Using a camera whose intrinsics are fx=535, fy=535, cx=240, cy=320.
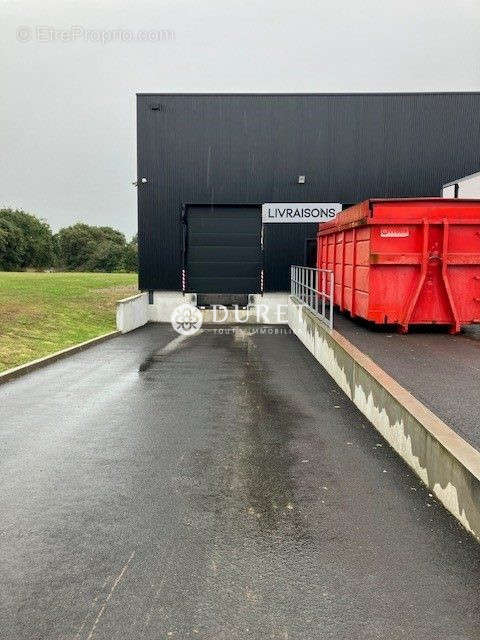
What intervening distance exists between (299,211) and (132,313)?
7.32 meters

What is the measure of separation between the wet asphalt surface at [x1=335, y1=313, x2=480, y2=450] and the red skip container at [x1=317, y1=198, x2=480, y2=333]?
1.52 ft

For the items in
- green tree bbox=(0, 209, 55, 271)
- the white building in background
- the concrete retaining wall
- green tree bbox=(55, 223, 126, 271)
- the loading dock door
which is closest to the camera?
the white building in background

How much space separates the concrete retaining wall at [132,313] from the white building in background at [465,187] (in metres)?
11.2

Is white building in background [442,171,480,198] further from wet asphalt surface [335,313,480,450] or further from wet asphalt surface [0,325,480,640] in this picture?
wet asphalt surface [0,325,480,640]

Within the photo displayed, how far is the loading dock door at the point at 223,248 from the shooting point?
2028 cm

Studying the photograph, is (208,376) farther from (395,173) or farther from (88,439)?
(395,173)

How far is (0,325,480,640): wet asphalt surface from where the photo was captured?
10.1 ft

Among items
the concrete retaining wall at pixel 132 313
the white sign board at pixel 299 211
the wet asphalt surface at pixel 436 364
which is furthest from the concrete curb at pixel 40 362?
the white sign board at pixel 299 211

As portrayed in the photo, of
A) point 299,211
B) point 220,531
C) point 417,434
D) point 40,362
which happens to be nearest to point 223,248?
point 299,211

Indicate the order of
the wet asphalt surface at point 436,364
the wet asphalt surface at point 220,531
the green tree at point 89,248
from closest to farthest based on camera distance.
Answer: the wet asphalt surface at point 220,531 → the wet asphalt surface at point 436,364 → the green tree at point 89,248

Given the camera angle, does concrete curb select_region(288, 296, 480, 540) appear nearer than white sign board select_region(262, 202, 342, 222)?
Yes

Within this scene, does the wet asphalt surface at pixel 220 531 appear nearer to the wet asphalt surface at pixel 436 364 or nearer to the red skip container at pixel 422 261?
the wet asphalt surface at pixel 436 364

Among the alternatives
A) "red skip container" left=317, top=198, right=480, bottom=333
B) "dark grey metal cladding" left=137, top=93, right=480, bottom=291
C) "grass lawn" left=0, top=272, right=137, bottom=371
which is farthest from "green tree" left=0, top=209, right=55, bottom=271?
"red skip container" left=317, top=198, right=480, bottom=333

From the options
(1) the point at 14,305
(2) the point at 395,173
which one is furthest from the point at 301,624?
(1) the point at 14,305
